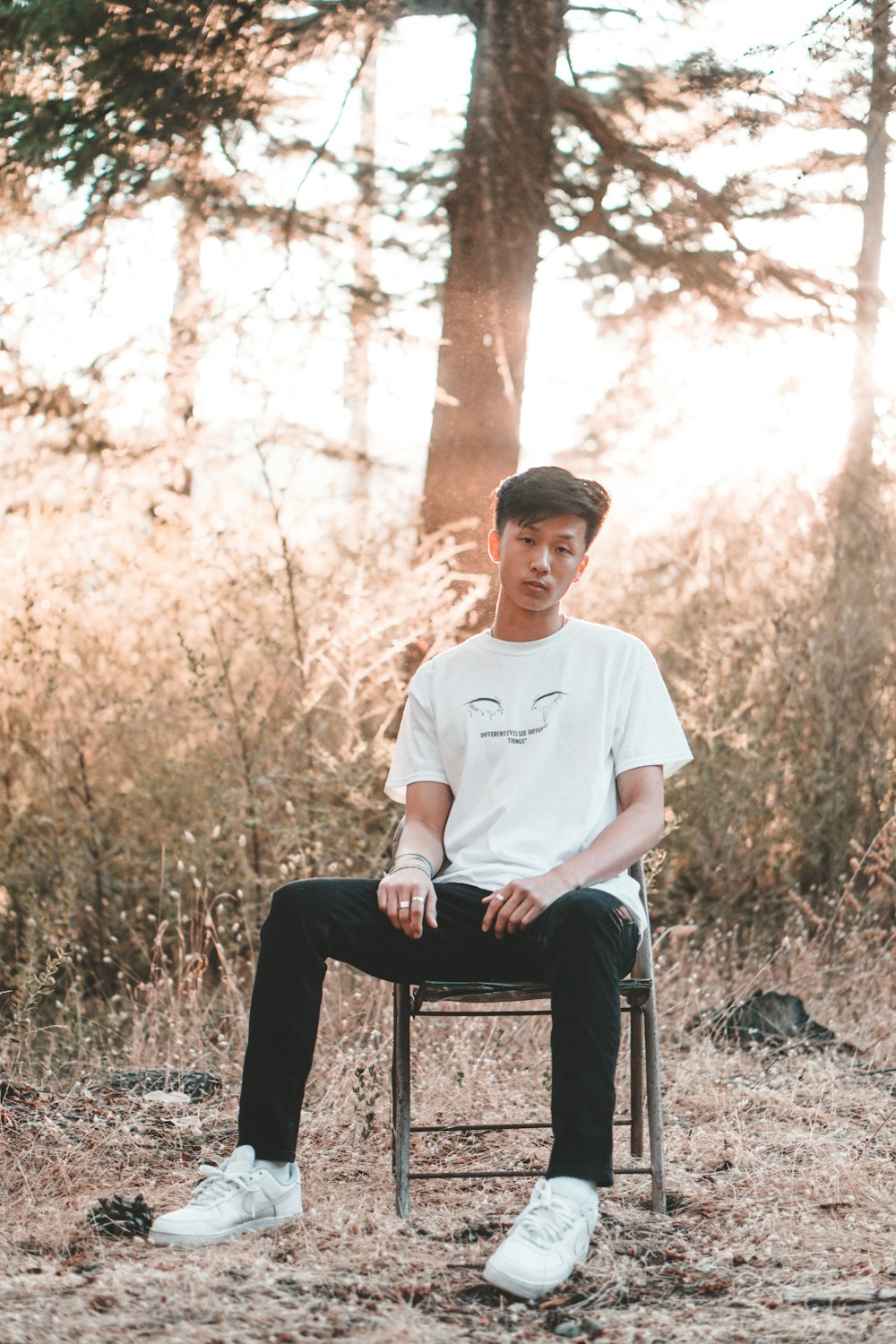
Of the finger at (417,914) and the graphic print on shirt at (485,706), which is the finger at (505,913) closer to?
the finger at (417,914)

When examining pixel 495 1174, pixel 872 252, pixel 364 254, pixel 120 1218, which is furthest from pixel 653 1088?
pixel 872 252

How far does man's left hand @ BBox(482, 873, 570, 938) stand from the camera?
265cm

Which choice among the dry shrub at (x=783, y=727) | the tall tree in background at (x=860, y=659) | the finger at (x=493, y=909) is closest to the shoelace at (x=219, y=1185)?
the finger at (x=493, y=909)

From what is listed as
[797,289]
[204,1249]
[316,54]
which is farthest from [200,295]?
[204,1249]

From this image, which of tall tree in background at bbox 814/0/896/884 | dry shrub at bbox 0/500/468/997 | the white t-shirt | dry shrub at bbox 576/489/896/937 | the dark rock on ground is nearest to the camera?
the white t-shirt

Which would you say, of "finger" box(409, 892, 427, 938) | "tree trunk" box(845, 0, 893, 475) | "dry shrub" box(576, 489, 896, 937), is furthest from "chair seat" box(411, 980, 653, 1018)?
"dry shrub" box(576, 489, 896, 937)

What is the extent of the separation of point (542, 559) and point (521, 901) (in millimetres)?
818

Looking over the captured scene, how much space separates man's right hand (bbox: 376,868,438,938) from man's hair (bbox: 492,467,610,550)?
2.93 ft

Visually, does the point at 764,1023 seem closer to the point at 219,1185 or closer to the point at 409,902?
the point at 409,902

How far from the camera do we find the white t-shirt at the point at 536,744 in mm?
2889

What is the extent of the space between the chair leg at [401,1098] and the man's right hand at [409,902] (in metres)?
0.21

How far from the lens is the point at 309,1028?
269 centimetres

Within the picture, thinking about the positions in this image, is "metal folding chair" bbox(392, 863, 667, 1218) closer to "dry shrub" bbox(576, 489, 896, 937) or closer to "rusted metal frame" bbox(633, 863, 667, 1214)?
"rusted metal frame" bbox(633, 863, 667, 1214)

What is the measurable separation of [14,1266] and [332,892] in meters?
0.90
